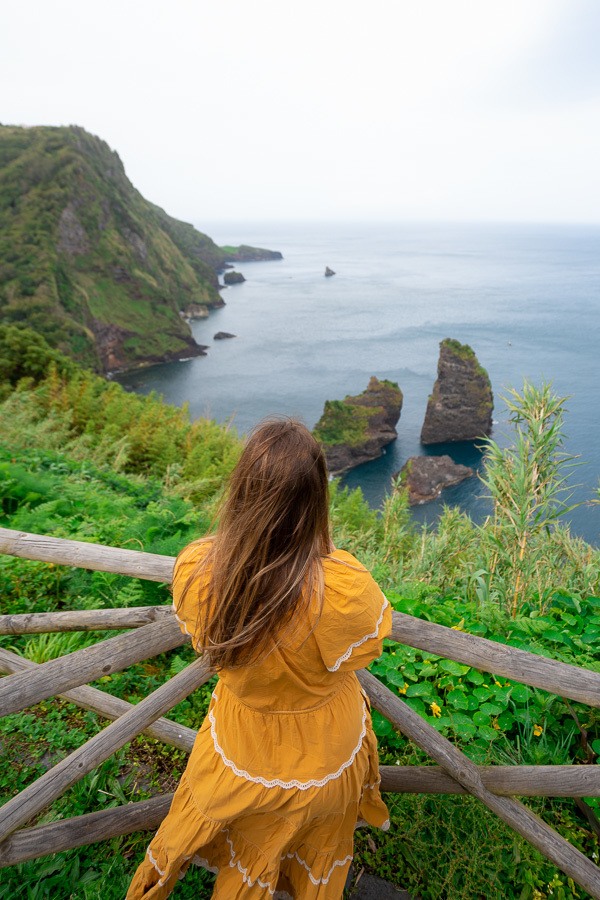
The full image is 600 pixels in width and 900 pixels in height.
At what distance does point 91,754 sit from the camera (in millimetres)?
1856

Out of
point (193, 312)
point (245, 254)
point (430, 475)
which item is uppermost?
point (245, 254)

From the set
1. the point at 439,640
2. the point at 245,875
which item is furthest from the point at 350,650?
the point at 245,875

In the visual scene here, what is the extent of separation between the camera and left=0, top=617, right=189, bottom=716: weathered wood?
1603mm

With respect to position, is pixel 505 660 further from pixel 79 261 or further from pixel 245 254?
pixel 245 254

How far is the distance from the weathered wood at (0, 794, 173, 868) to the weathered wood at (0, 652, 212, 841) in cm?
18

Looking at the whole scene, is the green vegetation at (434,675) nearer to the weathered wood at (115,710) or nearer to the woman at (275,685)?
the weathered wood at (115,710)

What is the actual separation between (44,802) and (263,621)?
116 cm

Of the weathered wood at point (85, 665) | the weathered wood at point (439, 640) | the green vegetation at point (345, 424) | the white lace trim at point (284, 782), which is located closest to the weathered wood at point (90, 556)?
the weathered wood at point (439, 640)

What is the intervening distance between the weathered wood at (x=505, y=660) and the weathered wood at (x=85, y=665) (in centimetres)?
88

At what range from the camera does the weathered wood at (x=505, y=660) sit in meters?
1.82

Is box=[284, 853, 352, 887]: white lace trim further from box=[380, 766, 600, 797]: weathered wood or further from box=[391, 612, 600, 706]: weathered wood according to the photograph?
box=[391, 612, 600, 706]: weathered wood

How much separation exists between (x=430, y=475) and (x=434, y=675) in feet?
119

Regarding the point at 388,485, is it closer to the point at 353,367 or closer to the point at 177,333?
the point at 353,367

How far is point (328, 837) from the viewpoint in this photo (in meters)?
1.70
